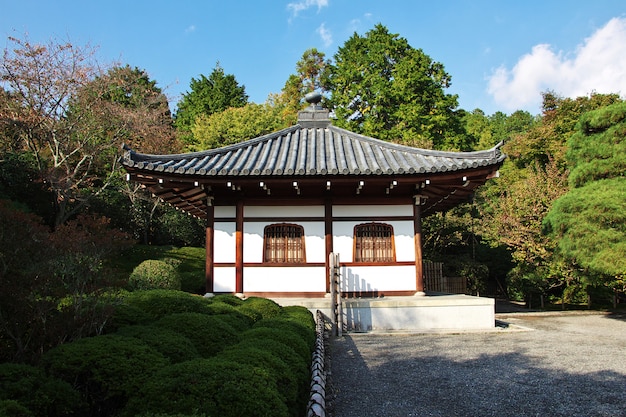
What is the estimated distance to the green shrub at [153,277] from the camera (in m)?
10.7

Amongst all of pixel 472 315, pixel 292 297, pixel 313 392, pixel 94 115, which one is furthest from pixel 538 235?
pixel 94 115

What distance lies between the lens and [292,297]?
10617mm

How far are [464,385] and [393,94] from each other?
25.6 metres

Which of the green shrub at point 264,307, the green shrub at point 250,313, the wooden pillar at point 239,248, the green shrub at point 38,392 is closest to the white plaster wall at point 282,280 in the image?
the wooden pillar at point 239,248

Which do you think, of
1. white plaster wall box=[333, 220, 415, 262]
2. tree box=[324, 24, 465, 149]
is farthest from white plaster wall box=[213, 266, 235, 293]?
tree box=[324, 24, 465, 149]

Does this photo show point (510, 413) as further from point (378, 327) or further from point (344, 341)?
point (378, 327)

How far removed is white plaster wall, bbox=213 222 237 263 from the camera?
35.5 feet

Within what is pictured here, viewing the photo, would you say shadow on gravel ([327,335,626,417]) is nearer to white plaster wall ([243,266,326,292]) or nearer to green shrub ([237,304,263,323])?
green shrub ([237,304,263,323])

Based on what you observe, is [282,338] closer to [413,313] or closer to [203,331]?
[203,331]

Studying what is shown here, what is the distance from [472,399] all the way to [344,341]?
13.0 ft

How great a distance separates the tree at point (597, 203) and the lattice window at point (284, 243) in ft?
22.5

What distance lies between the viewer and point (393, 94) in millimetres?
28844

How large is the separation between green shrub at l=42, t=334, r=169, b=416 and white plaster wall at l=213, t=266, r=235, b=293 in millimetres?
7358

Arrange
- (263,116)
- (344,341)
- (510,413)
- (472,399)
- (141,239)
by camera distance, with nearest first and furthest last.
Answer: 1. (510,413)
2. (472,399)
3. (344,341)
4. (141,239)
5. (263,116)
